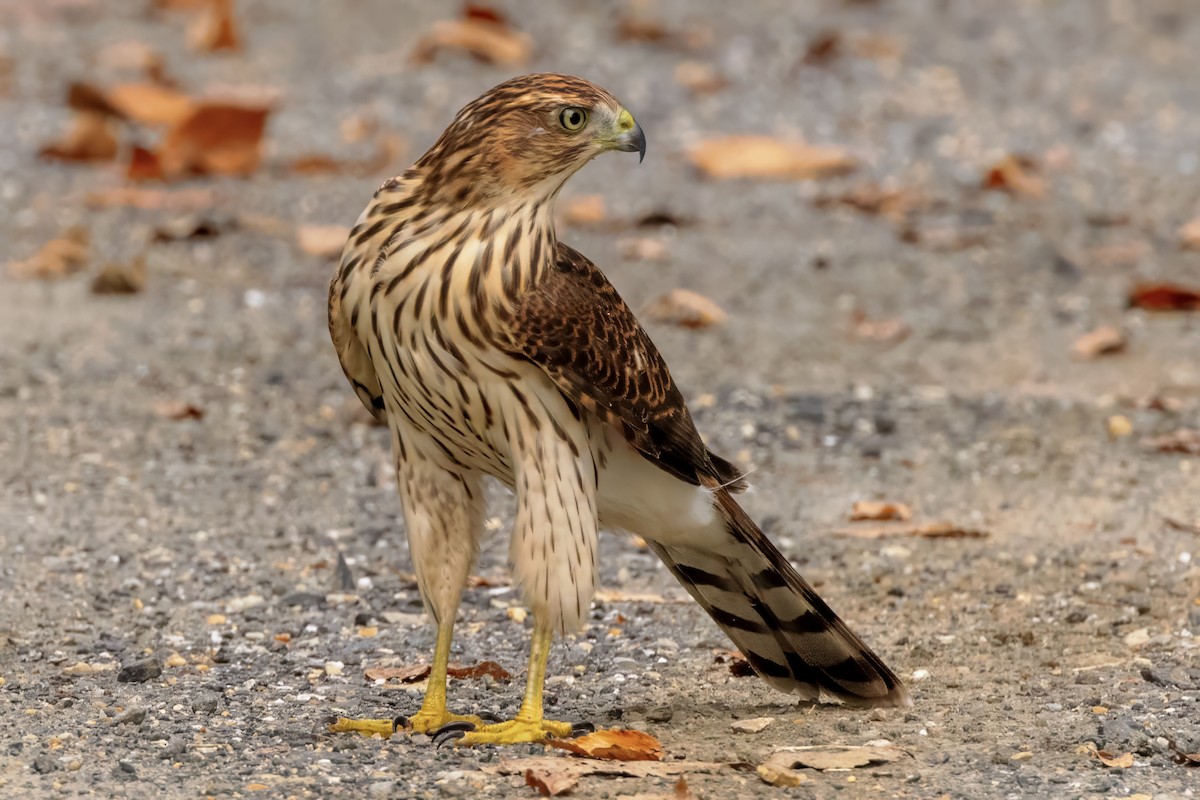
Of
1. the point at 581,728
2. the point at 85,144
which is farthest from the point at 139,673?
the point at 85,144

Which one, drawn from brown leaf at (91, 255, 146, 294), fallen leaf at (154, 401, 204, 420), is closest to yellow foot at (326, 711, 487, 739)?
fallen leaf at (154, 401, 204, 420)

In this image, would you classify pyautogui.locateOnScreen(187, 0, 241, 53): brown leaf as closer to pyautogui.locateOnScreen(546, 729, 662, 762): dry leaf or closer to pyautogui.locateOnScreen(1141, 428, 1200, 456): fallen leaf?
pyautogui.locateOnScreen(1141, 428, 1200, 456): fallen leaf

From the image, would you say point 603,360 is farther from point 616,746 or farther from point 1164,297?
point 1164,297

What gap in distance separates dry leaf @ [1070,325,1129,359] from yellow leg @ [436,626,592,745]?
4.20 m

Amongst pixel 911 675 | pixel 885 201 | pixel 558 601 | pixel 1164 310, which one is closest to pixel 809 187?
pixel 885 201

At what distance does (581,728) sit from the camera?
13.9 ft

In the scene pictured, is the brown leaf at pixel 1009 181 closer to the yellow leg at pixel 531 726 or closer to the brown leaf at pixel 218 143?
the brown leaf at pixel 218 143

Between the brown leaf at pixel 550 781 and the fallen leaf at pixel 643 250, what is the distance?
5.23 m

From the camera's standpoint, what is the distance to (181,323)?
7.78 meters

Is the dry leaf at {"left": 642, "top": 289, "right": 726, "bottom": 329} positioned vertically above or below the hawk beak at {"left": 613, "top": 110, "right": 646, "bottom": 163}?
below

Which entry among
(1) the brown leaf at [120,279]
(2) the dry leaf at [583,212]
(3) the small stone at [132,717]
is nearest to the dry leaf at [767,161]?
(2) the dry leaf at [583,212]

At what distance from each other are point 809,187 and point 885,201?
1.79 ft

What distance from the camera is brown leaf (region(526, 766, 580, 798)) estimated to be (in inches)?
148

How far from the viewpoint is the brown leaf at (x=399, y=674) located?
4.68 metres
